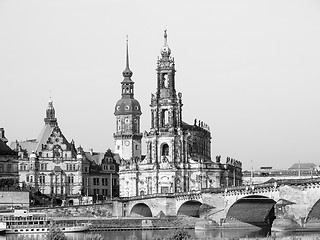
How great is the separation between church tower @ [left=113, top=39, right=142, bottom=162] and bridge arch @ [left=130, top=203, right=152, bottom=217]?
33.5m

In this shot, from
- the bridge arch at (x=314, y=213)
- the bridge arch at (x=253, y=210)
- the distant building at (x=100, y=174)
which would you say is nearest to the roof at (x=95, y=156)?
the distant building at (x=100, y=174)

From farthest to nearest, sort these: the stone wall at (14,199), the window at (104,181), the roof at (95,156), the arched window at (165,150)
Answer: the roof at (95,156)
the window at (104,181)
the arched window at (165,150)
the stone wall at (14,199)

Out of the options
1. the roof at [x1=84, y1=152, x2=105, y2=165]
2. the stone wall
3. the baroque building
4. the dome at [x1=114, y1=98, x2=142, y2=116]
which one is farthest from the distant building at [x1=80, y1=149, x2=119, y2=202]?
the stone wall

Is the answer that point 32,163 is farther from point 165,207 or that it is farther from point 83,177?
point 165,207

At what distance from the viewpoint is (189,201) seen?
122 meters

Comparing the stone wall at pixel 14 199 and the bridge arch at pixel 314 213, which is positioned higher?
the stone wall at pixel 14 199

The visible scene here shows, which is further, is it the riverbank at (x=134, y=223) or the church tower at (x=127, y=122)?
the church tower at (x=127, y=122)

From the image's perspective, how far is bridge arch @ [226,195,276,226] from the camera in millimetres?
110688

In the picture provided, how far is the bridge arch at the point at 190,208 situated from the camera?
402ft

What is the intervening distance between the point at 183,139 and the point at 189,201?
1934 cm

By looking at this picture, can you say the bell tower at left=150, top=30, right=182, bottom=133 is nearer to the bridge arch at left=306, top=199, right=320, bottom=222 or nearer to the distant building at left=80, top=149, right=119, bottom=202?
the distant building at left=80, top=149, right=119, bottom=202

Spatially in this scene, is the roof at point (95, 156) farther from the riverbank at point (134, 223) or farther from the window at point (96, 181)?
the riverbank at point (134, 223)

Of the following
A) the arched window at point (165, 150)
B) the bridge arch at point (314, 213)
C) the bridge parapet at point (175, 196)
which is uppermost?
the arched window at point (165, 150)

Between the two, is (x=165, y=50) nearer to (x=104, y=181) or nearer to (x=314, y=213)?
(x=104, y=181)
